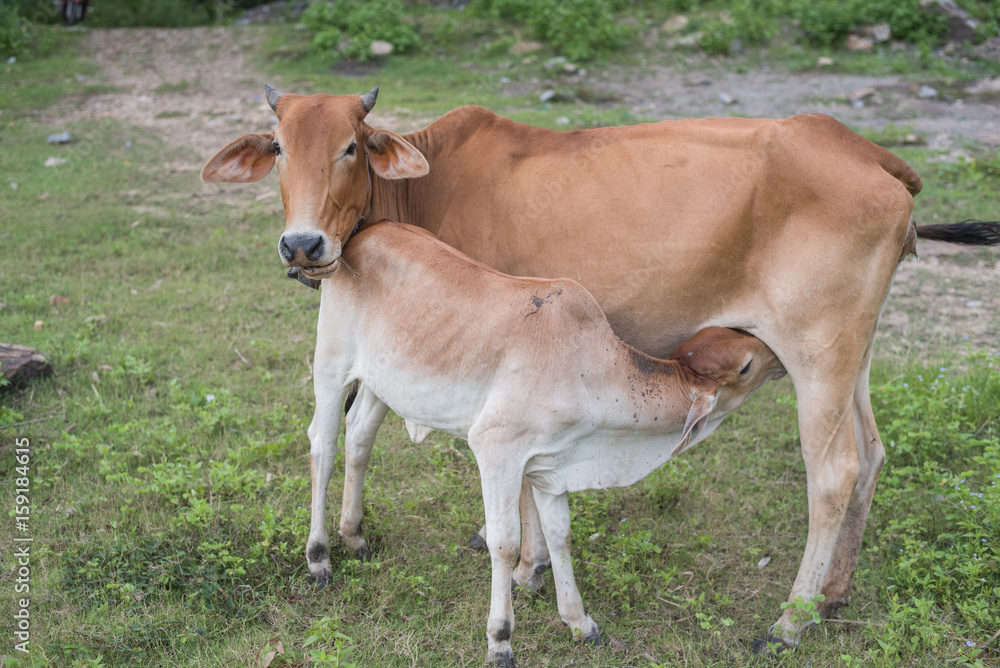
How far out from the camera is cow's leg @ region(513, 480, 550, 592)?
387 centimetres

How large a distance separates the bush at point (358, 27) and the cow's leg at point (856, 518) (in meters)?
10.3

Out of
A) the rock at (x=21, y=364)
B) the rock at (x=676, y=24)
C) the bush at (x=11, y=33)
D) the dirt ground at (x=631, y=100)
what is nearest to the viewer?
the rock at (x=21, y=364)

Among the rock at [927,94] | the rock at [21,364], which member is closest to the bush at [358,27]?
the rock at [927,94]

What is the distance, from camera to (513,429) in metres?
3.12

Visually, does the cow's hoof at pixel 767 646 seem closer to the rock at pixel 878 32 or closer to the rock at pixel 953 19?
the rock at pixel 878 32

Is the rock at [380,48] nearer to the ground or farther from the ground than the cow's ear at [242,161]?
nearer to the ground

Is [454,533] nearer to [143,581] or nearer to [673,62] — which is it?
[143,581]

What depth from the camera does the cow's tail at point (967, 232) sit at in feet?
12.7

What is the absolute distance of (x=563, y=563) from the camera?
135 inches

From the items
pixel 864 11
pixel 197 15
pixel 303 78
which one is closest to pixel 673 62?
pixel 864 11

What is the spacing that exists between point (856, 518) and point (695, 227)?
5.06ft

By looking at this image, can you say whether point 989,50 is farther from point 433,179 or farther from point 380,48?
point 433,179

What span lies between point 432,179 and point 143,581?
7.05 feet

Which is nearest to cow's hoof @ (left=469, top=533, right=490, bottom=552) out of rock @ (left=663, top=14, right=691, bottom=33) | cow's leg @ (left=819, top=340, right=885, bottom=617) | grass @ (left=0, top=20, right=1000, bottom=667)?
grass @ (left=0, top=20, right=1000, bottom=667)
